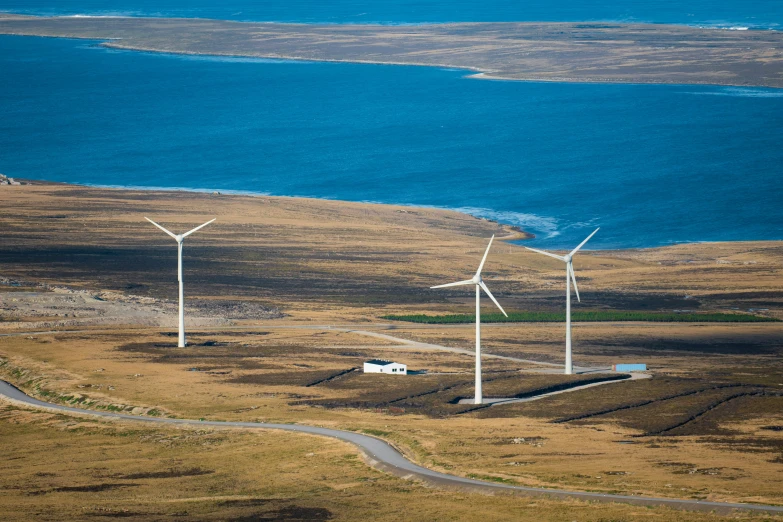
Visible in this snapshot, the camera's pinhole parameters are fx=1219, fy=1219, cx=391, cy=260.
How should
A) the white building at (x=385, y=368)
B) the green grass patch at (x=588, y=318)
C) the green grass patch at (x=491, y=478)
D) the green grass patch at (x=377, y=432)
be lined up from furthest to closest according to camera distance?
the green grass patch at (x=588, y=318)
the white building at (x=385, y=368)
the green grass patch at (x=377, y=432)
the green grass patch at (x=491, y=478)

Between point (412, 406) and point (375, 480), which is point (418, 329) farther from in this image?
point (375, 480)

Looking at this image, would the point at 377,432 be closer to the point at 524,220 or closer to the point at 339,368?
the point at 339,368

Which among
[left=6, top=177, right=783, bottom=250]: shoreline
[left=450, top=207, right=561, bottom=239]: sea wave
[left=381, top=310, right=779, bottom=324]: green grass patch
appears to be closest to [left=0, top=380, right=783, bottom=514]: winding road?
[left=381, top=310, right=779, bottom=324]: green grass patch

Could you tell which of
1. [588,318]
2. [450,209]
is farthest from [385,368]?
[450,209]

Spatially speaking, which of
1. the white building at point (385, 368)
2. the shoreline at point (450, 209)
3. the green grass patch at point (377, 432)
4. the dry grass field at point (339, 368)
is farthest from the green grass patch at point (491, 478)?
the shoreline at point (450, 209)

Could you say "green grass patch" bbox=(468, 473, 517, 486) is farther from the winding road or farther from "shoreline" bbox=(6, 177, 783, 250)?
"shoreline" bbox=(6, 177, 783, 250)

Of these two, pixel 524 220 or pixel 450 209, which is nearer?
pixel 524 220

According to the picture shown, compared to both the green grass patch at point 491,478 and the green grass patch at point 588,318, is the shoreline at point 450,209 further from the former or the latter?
the green grass patch at point 491,478
